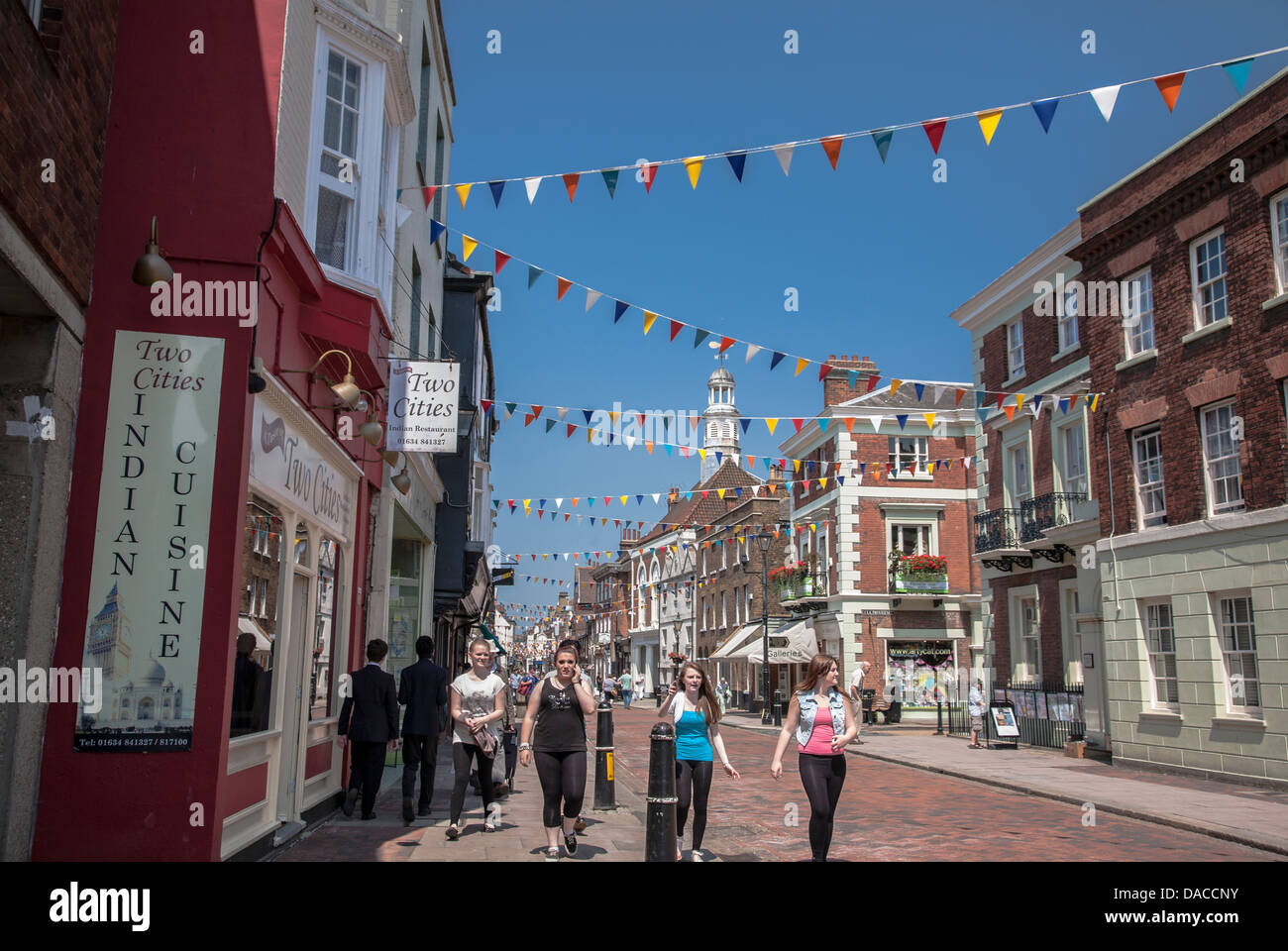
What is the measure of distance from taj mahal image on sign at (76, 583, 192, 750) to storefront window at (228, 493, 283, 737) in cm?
43

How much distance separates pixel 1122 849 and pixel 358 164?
9.84 metres

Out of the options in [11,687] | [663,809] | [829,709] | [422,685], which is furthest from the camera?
[422,685]

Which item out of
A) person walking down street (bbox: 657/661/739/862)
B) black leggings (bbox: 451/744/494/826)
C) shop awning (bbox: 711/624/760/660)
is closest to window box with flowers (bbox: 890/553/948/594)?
shop awning (bbox: 711/624/760/660)

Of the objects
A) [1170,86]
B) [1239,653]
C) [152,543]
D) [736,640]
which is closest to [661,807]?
[152,543]

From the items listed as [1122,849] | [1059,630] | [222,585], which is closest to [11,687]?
[222,585]

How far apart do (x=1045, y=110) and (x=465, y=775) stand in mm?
7771

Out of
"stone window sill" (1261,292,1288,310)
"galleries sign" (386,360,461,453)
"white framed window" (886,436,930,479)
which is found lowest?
"galleries sign" (386,360,461,453)

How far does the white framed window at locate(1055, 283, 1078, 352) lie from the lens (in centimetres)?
2072

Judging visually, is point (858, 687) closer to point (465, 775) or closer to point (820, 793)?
point (465, 775)

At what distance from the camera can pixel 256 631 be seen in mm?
7699

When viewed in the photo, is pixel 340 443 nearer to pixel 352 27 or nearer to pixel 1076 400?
pixel 352 27

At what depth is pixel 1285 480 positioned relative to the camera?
46.3 feet

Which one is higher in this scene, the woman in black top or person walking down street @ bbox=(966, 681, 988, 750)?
the woman in black top

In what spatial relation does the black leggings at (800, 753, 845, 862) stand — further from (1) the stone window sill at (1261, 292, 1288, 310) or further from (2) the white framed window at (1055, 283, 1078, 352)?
(2) the white framed window at (1055, 283, 1078, 352)
